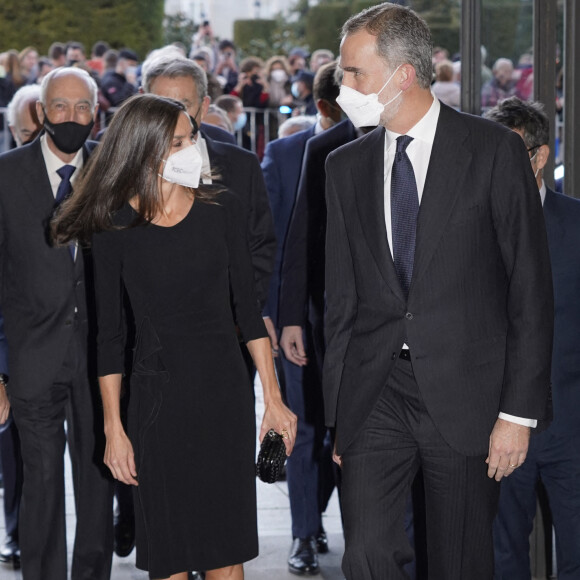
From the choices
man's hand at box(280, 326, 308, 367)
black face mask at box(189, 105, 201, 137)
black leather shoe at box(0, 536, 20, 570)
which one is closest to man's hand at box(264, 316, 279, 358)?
man's hand at box(280, 326, 308, 367)

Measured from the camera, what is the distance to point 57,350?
476cm

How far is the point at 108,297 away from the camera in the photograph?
3.77 m

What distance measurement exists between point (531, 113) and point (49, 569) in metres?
2.61

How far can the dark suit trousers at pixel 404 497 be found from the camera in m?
3.56

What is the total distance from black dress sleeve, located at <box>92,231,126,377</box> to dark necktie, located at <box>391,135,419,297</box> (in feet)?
2.92

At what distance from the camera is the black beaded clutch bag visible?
372 cm

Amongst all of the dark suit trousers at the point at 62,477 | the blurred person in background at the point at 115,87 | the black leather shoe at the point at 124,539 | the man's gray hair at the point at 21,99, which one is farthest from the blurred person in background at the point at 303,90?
the dark suit trousers at the point at 62,477

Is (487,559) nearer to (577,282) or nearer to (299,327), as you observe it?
(577,282)

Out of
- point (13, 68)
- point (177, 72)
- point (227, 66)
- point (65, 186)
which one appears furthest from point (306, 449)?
point (227, 66)

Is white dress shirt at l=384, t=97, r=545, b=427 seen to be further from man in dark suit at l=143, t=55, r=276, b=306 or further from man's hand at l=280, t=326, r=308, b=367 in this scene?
man's hand at l=280, t=326, r=308, b=367

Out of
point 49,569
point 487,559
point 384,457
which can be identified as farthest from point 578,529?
point 49,569

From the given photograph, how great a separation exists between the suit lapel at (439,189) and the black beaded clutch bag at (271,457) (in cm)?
67

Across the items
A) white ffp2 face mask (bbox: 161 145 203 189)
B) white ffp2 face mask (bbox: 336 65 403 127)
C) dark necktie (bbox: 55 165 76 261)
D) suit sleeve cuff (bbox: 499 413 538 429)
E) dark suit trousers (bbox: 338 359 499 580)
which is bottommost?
dark suit trousers (bbox: 338 359 499 580)

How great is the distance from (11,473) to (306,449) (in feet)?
4.70
